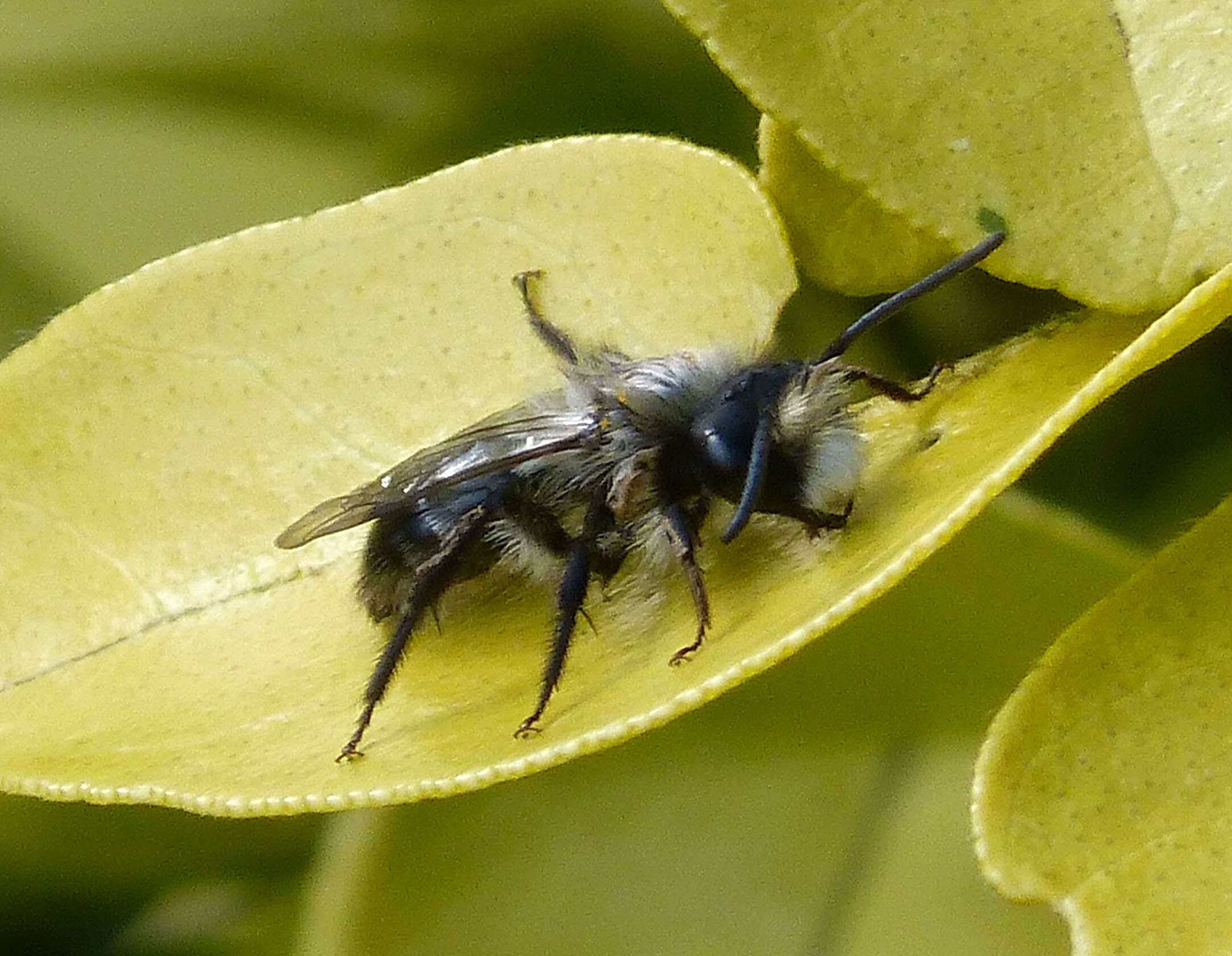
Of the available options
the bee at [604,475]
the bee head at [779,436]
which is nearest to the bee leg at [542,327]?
the bee at [604,475]

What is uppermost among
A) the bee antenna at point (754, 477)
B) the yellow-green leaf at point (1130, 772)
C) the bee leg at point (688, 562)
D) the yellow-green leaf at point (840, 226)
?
the yellow-green leaf at point (840, 226)

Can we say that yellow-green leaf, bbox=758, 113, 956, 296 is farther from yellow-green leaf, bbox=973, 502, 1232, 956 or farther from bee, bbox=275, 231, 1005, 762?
yellow-green leaf, bbox=973, 502, 1232, 956

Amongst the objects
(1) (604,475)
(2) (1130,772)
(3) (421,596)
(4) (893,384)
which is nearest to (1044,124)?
(4) (893,384)

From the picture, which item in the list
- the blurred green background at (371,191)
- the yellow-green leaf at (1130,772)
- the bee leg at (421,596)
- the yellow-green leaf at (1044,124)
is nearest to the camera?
the yellow-green leaf at (1130,772)

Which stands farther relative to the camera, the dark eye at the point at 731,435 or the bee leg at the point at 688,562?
the dark eye at the point at 731,435

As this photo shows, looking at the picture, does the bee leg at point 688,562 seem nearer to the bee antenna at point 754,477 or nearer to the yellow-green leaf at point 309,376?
the bee antenna at point 754,477

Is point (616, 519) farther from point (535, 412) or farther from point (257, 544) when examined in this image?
point (257, 544)

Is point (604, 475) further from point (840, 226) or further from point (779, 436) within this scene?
point (840, 226)
